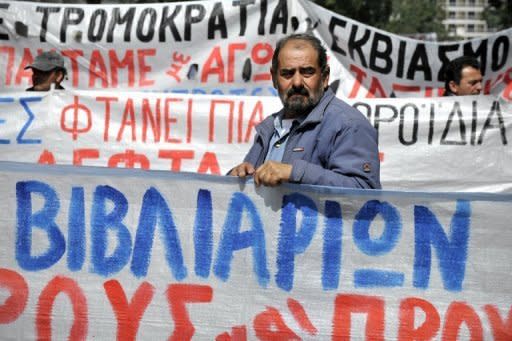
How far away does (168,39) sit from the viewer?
6.55 meters

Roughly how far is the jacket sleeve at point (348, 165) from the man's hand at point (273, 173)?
0.02 metres

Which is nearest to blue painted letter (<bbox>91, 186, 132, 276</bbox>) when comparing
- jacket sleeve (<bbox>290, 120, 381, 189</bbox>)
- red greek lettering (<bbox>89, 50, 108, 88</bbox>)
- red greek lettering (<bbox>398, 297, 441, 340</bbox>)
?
jacket sleeve (<bbox>290, 120, 381, 189</bbox>)

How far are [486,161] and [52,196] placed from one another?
3423mm

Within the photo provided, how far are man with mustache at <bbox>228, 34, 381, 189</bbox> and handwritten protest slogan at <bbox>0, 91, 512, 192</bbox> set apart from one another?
101 inches

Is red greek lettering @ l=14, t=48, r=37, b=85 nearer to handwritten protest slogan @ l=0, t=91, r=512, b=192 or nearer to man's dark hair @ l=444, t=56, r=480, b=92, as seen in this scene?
handwritten protest slogan @ l=0, t=91, r=512, b=192

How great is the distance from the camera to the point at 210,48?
6508mm

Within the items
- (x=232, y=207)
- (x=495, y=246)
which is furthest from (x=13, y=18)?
(x=495, y=246)

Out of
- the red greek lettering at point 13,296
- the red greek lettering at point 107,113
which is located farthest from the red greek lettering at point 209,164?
the red greek lettering at point 13,296

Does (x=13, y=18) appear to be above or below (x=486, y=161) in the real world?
above

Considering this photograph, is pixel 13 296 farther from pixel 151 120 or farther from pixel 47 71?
pixel 47 71

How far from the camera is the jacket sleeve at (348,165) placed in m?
2.57

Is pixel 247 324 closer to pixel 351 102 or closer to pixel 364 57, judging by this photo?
pixel 351 102

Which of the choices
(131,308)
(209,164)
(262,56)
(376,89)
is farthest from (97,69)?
(131,308)

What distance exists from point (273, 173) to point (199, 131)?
10.3ft
